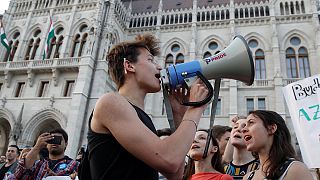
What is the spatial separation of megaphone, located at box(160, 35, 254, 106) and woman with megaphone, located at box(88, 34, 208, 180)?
72 mm

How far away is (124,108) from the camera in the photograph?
4.92 feet

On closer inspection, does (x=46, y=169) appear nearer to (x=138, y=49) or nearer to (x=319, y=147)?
(x=138, y=49)

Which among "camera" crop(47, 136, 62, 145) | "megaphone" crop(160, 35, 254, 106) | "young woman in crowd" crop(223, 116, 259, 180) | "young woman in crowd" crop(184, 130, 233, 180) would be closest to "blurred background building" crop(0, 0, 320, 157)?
"camera" crop(47, 136, 62, 145)

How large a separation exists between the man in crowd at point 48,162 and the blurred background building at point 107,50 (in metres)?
12.5

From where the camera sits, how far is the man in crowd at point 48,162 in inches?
132

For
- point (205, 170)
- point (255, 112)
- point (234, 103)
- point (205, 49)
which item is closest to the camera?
point (255, 112)

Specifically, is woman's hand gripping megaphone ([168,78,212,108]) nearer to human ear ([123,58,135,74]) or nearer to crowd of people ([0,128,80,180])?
human ear ([123,58,135,74])

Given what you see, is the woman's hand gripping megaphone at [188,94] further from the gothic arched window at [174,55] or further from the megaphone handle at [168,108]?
the gothic arched window at [174,55]

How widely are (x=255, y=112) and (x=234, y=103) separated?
1576 centimetres

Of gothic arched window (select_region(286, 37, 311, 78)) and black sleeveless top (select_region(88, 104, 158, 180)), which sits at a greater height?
gothic arched window (select_region(286, 37, 311, 78))

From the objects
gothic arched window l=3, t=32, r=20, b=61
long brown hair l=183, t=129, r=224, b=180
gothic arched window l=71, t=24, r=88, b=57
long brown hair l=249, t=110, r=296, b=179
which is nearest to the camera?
long brown hair l=249, t=110, r=296, b=179

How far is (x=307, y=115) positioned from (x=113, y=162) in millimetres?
3716

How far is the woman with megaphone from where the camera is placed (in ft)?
4.58

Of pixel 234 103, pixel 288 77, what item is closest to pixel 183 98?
pixel 234 103
